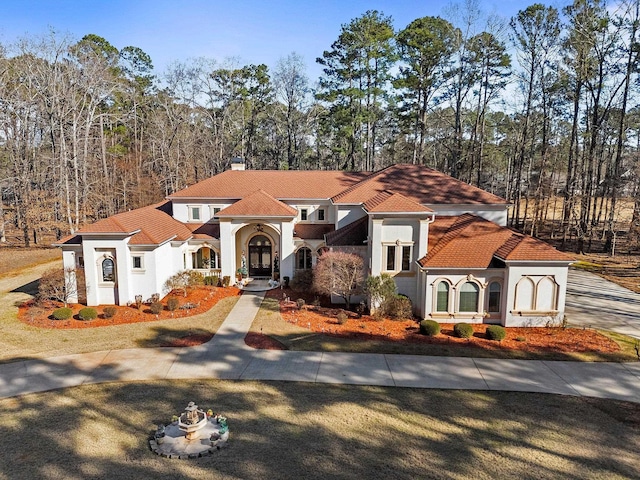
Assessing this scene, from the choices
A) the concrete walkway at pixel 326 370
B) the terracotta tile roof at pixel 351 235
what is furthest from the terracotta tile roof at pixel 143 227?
the terracotta tile roof at pixel 351 235

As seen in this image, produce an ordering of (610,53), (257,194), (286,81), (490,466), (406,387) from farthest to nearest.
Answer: (286,81) → (610,53) → (257,194) → (406,387) → (490,466)

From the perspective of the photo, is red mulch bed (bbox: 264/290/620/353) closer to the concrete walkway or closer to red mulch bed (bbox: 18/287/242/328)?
the concrete walkway

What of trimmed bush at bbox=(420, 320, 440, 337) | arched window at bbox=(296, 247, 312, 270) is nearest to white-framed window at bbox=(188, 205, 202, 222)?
arched window at bbox=(296, 247, 312, 270)

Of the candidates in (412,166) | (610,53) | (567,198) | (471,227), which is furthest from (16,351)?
(610,53)

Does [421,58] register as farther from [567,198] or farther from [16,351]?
[16,351]

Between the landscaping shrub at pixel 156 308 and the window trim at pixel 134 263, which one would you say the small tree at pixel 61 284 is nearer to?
the window trim at pixel 134 263

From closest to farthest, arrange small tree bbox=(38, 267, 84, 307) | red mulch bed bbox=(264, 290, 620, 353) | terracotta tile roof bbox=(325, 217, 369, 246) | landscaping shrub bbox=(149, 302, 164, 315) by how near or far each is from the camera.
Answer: red mulch bed bbox=(264, 290, 620, 353)
landscaping shrub bbox=(149, 302, 164, 315)
small tree bbox=(38, 267, 84, 307)
terracotta tile roof bbox=(325, 217, 369, 246)

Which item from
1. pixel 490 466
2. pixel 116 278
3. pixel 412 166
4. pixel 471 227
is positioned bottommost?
pixel 490 466
